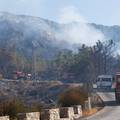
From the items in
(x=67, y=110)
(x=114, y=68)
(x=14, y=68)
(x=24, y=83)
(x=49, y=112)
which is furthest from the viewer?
(x=14, y=68)

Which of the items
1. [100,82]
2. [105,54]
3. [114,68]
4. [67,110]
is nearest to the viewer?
[67,110]

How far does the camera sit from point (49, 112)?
29.9 m

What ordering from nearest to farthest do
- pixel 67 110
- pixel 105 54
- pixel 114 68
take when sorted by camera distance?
pixel 67 110 < pixel 105 54 < pixel 114 68

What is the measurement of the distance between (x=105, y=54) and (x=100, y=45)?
2.55 meters

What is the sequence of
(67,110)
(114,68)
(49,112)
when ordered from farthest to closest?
(114,68)
(67,110)
(49,112)

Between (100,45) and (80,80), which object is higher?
(100,45)

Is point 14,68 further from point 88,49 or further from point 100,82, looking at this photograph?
point 100,82

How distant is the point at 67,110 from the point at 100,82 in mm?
49354

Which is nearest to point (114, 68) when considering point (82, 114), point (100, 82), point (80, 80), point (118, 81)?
point (80, 80)

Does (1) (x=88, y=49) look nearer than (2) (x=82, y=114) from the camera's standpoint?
No

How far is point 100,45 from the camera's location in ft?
403

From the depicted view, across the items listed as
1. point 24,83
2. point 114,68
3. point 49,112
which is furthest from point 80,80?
point 49,112

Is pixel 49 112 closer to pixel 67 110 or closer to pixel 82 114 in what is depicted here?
pixel 67 110

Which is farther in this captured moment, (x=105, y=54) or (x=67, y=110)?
(x=105, y=54)
